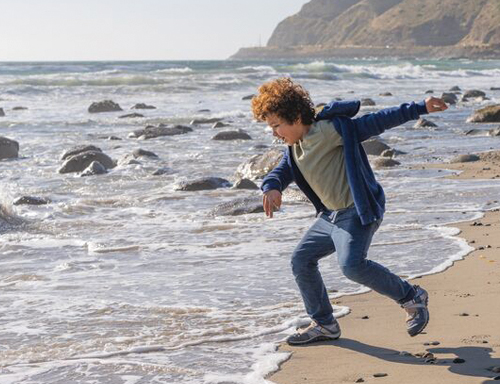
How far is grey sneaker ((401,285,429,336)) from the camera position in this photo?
474 cm

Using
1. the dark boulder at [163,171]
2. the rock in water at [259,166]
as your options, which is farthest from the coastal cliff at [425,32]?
the rock in water at [259,166]

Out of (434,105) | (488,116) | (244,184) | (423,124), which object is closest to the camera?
(434,105)

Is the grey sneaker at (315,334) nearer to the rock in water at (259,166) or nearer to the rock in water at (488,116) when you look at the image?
the rock in water at (259,166)

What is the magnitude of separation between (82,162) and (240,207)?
561 cm

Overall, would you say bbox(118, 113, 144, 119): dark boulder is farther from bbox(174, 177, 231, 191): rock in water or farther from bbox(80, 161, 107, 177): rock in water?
bbox(174, 177, 231, 191): rock in water

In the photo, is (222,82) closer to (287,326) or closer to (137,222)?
(137,222)

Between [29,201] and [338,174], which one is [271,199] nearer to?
[338,174]

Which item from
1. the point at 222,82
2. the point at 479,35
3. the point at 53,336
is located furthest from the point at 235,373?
the point at 479,35

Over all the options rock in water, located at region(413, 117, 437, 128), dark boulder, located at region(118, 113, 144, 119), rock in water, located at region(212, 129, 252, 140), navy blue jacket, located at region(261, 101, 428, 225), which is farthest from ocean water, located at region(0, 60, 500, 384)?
dark boulder, located at region(118, 113, 144, 119)

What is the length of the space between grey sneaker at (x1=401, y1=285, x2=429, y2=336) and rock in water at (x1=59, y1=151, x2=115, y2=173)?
1042cm

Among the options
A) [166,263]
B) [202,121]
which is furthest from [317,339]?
[202,121]

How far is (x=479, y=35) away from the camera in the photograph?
156625 mm

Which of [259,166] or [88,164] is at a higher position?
[259,166]

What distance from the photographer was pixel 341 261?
466 cm
